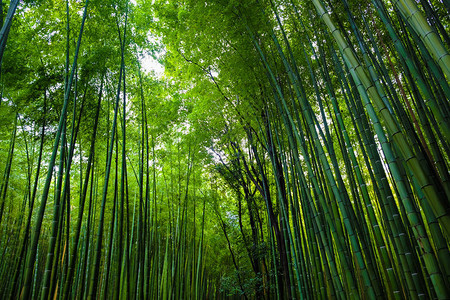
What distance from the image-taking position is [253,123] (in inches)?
178

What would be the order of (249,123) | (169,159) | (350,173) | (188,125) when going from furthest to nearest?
(169,159) < (188,125) < (249,123) < (350,173)

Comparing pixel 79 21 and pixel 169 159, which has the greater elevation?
pixel 79 21

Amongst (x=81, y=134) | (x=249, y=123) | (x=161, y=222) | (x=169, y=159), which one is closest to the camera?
(x=81, y=134)

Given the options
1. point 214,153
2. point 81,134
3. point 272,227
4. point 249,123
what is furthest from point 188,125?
point 272,227

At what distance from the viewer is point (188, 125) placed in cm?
571

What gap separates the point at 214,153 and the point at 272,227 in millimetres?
2439

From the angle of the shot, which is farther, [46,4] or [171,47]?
[171,47]

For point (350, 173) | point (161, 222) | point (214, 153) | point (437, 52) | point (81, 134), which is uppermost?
point (214, 153)

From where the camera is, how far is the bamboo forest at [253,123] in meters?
1.52

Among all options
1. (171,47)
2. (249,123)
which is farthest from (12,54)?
(249,123)

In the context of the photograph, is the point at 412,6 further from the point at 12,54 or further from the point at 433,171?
the point at 12,54

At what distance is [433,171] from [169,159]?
17.6ft

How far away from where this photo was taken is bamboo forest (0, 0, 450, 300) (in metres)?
1.52

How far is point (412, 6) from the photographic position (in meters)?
0.96
